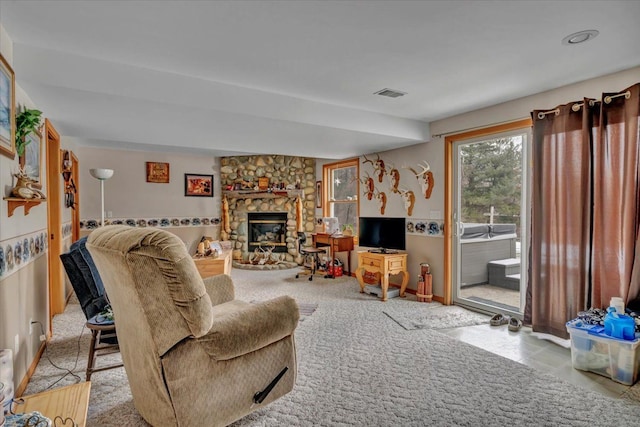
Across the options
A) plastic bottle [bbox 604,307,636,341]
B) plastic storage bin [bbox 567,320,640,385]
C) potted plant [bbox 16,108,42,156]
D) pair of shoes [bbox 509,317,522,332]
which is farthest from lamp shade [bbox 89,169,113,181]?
plastic bottle [bbox 604,307,636,341]

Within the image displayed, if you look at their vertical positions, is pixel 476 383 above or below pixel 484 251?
below

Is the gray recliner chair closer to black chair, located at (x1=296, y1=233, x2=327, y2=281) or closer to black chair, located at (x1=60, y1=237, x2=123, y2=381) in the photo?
black chair, located at (x1=60, y1=237, x2=123, y2=381)

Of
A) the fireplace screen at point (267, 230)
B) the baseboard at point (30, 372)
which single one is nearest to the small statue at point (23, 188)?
the baseboard at point (30, 372)

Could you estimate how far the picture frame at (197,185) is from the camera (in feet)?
21.1

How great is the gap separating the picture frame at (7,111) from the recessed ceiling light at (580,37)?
3354mm

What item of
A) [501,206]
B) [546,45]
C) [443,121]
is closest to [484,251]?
[501,206]

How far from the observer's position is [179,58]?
2451 mm

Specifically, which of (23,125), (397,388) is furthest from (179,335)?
(23,125)

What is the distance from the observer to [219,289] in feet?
8.34

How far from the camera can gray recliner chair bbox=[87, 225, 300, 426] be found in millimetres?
1529

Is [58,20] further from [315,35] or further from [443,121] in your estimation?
[443,121]

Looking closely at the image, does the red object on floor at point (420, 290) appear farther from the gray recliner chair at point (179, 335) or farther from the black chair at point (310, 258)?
the gray recliner chair at point (179, 335)

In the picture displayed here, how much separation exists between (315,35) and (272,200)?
4.94 metres

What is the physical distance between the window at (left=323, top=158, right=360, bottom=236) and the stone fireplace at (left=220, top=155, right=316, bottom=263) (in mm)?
454
